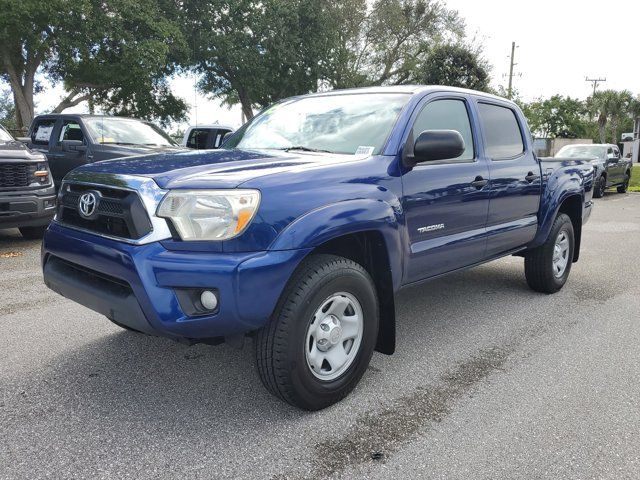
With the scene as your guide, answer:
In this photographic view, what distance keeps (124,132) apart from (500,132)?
23.4ft

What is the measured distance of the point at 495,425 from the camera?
9.23 ft

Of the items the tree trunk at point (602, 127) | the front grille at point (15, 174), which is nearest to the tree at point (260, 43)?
the front grille at point (15, 174)

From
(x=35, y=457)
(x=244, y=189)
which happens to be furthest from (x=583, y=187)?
(x=35, y=457)

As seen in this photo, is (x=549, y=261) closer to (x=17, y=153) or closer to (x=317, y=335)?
(x=317, y=335)

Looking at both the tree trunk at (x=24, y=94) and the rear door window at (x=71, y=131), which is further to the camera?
the tree trunk at (x=24, y=94)

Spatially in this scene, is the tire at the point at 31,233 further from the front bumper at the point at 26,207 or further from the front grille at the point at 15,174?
the front grille at the point at 15,174

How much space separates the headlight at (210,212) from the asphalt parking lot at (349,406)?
100 cm

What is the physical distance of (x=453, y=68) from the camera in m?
27.7

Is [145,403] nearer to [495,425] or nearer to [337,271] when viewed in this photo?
[337,271]

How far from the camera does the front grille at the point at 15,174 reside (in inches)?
269

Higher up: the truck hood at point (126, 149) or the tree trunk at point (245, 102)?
the tree trunk at point (245, 102)

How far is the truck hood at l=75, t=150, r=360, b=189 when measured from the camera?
2658mm

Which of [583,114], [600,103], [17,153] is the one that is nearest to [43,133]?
[17,153]

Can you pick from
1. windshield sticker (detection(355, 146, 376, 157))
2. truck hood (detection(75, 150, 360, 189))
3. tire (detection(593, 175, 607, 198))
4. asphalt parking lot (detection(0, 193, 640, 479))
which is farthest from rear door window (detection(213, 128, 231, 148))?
tire (detection(593, 175, 607, 198))
